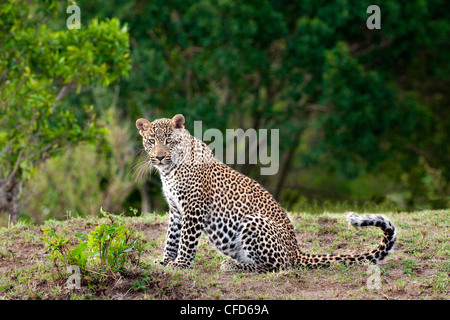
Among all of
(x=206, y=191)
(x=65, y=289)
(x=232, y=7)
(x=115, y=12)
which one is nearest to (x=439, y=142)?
(x=232, y=7)

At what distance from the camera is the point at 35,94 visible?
11852 millimetres

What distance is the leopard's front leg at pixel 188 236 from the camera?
324 inches

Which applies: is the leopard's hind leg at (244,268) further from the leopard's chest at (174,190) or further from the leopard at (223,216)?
the leopard's chest at (174,190)

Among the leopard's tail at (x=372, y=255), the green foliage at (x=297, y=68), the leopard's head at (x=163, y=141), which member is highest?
the green foliage at (x=297, y=68)

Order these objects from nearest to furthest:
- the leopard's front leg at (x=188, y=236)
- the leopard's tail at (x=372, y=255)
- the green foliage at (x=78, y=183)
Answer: the leopard's tail at (x=372, y=255) < the leopard's front leg at (x=188, y=236) < the green foliage at (x=78, y=183)

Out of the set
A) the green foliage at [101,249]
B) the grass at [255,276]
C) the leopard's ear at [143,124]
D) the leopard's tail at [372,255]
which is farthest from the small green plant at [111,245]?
the leopard's tail at [372,255]

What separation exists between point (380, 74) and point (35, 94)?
10.7 m

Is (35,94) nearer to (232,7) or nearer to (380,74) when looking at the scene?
(232,7)

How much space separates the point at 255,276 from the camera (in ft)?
26.0

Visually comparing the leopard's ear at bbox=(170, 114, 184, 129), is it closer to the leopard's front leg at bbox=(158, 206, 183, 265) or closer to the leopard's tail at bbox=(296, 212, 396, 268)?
the leopard's front leg at bbox=(158, 206, 183, 265)

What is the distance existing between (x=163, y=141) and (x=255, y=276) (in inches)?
82.0

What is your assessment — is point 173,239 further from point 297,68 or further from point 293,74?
point 297,68

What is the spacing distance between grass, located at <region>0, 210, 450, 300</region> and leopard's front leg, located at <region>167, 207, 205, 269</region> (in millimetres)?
213

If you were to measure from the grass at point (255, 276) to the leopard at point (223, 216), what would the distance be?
0.64ft
